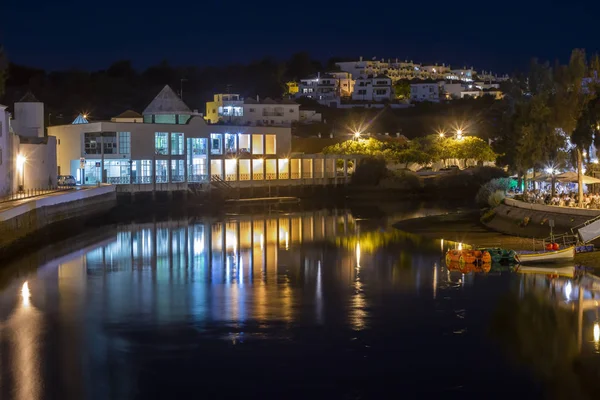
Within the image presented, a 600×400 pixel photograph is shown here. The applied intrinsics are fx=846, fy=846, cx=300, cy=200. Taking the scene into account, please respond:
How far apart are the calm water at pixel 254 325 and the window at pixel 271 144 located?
42434mm

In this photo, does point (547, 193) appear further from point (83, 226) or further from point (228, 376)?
point (228, 376)

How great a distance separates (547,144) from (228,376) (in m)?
33.8

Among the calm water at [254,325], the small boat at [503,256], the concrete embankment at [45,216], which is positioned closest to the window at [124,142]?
the concrete embankment at [45,216]

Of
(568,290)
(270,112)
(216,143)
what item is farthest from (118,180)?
(568,290)

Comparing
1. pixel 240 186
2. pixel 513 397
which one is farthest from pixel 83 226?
pixel 513 397

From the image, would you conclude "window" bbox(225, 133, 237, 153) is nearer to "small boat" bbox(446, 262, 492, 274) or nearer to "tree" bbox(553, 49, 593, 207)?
"tree" bbox(553, 49, 593, 207)

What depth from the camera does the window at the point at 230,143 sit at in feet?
256

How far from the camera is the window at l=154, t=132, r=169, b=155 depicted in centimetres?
7194

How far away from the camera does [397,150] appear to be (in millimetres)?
88250

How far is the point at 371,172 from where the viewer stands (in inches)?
3263

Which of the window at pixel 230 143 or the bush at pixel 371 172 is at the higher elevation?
the window at pixel 230 143

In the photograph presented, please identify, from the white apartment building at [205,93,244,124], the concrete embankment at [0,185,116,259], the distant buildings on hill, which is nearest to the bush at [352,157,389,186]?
the white apartment building at [205,93,244,124]

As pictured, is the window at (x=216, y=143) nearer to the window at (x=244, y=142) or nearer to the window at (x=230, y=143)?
the window at (x=230, y=143)

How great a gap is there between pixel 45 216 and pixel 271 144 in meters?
39.8
